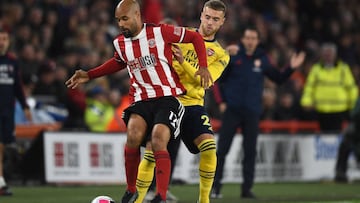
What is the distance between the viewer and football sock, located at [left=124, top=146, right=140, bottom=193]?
32.6 feet

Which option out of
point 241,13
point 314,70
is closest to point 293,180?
point 314,70

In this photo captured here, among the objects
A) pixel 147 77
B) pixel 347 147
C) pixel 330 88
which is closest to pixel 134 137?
pixel 147 77

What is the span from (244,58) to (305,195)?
224cm

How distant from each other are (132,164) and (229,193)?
5148 millimetres

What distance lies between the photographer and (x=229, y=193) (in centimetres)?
1490

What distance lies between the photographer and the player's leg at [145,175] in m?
9.99

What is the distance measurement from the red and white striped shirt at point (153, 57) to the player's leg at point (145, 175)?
67cm

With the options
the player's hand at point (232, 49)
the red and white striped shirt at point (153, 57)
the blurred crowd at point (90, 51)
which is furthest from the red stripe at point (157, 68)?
the blurred crowd at point (90, 51)

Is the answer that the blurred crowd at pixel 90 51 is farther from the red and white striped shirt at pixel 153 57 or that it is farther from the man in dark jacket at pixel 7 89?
the red and white striped shirt at pixel 153 57

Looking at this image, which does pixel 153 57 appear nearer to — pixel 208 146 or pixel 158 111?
pixel 158 111

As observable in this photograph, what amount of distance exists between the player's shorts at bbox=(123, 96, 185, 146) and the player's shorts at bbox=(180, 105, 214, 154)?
0.40 metres

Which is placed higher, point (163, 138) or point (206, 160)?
point (163, 138)

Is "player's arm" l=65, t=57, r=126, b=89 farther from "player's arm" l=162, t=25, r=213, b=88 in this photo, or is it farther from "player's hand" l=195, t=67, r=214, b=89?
"player's hand" l=195, t=67, r=214, b=89

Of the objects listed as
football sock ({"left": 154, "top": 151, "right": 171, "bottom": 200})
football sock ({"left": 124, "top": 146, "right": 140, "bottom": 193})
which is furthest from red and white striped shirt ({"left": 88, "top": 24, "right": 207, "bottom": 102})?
football sock ({"left": 154, "top": 151, "right": 171, "bottom": 200})
